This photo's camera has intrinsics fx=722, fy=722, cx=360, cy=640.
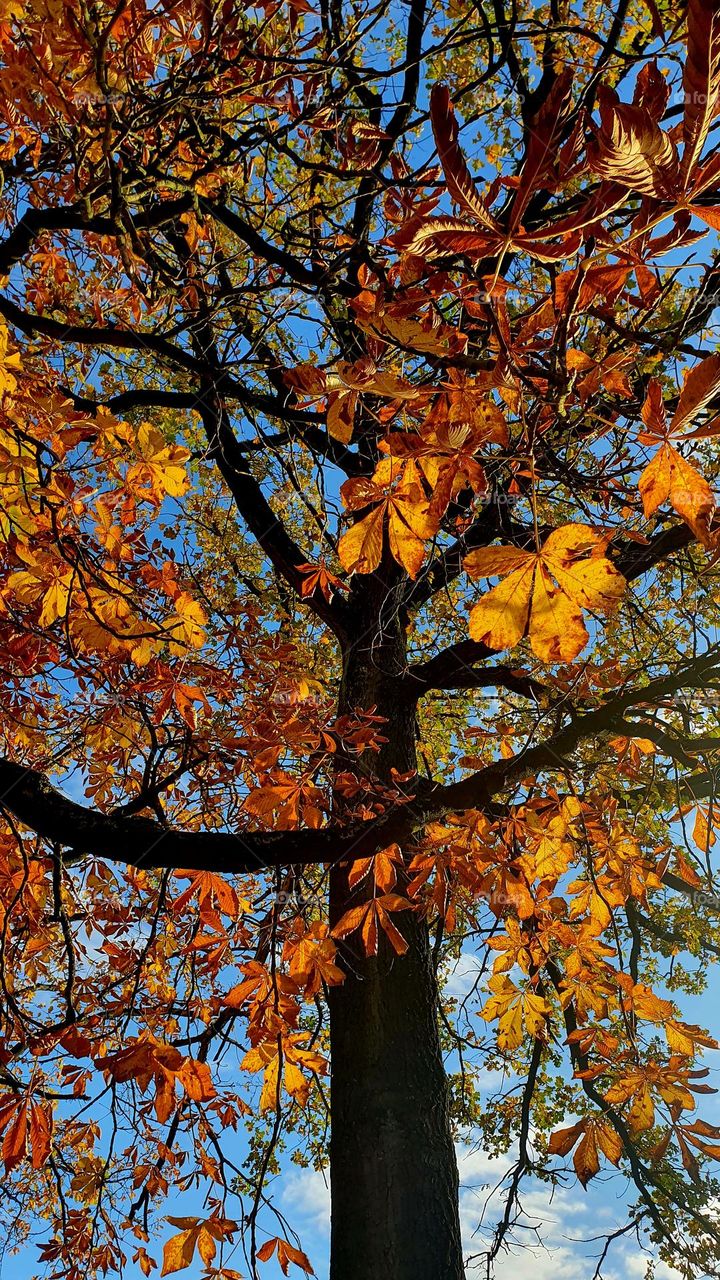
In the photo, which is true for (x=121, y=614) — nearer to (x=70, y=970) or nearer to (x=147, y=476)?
(x=147, y=476)

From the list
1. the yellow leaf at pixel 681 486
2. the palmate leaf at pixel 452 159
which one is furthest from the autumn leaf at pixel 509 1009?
the palmate leaf at pixel 452 159

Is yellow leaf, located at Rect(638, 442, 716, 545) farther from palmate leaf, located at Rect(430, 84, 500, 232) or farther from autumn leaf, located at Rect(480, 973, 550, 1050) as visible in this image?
autumn leaf, located at Rect(480, 973, 550, 1050)

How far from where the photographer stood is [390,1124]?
2250 mm

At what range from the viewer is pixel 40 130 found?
3.04 m

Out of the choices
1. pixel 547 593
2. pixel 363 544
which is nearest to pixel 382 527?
pixel 363 544

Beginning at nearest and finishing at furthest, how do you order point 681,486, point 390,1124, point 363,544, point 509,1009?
point 681,486
point 363,544
point 390,1124
point 509,1009

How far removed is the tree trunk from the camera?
6.81 ft

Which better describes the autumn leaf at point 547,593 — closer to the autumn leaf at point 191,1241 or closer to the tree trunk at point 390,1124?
the tree trunk at point 390,1124

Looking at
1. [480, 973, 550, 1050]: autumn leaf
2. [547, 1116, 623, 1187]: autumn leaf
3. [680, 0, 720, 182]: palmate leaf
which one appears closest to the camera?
[680, 0, 720, 182]: palmate leaf

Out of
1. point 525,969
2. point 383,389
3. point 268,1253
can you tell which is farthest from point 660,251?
point 268,1253

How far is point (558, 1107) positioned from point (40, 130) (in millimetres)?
6823

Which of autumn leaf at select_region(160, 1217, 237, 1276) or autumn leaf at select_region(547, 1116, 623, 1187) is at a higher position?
autumn leaf at select_region(547, 1116, 623, 1187)

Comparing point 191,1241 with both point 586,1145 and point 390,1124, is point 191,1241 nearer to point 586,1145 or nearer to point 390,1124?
point 390,1124

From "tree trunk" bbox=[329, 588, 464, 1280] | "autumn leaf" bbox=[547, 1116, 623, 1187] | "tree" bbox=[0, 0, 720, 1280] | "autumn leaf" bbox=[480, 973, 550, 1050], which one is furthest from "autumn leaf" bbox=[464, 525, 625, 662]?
"autumn leaf" bbox=[480, 973, 550, 1050]
